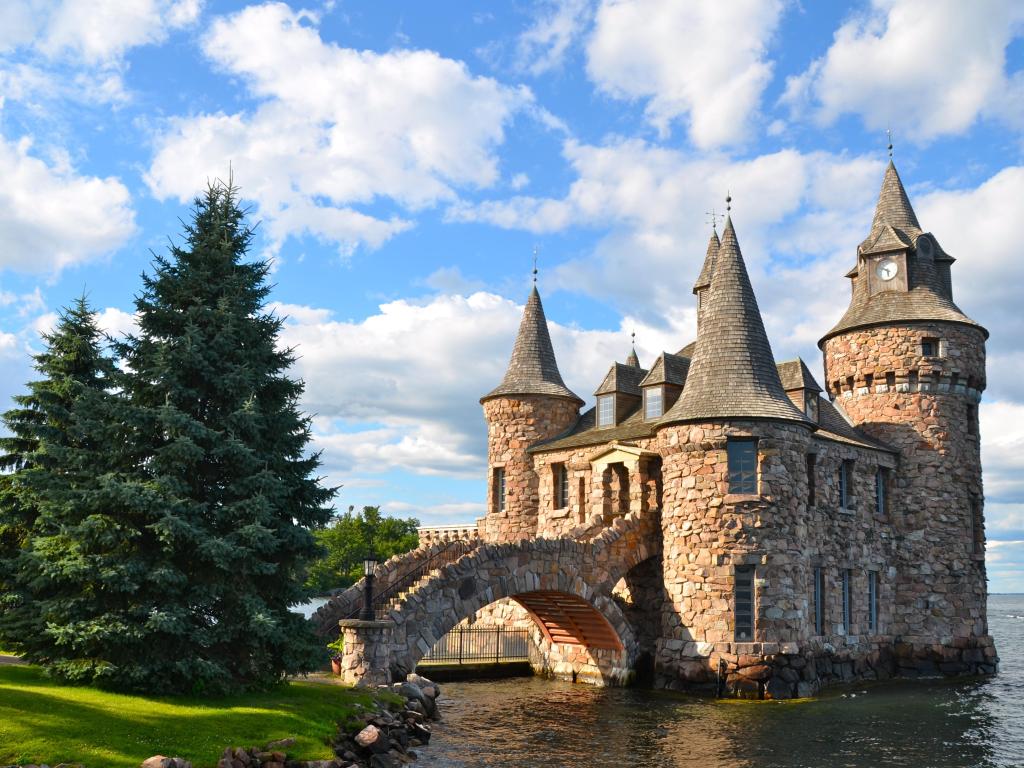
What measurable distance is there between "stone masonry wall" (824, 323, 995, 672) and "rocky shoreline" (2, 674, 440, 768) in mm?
20088

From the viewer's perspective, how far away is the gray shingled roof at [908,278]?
35.7 m

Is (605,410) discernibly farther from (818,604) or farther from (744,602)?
(744,602)

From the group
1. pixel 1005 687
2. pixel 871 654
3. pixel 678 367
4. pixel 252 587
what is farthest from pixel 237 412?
pixel 1005 687

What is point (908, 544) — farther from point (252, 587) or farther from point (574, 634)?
point (252, 587)

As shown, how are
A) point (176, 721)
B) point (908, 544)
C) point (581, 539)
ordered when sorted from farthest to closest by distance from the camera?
point (908, 544), point (581, 539), point (176, 721)

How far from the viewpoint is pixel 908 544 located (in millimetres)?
35219

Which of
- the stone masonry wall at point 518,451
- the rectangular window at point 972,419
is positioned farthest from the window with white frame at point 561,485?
the rectangular window at point 972,419

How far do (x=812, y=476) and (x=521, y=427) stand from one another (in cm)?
1173

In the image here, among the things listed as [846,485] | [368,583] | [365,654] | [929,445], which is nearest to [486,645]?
[365,654]

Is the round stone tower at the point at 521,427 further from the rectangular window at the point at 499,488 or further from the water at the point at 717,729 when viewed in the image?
the water at the point at 717,729

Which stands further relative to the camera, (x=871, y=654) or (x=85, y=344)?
(x=871, y=654)

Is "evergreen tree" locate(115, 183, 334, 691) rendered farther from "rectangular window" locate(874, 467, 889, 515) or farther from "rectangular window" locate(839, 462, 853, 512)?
"rectangular window" locate(874, 467, 889, 515)

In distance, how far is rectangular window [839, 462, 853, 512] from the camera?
3328 cm

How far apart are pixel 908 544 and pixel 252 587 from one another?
25.8 m
